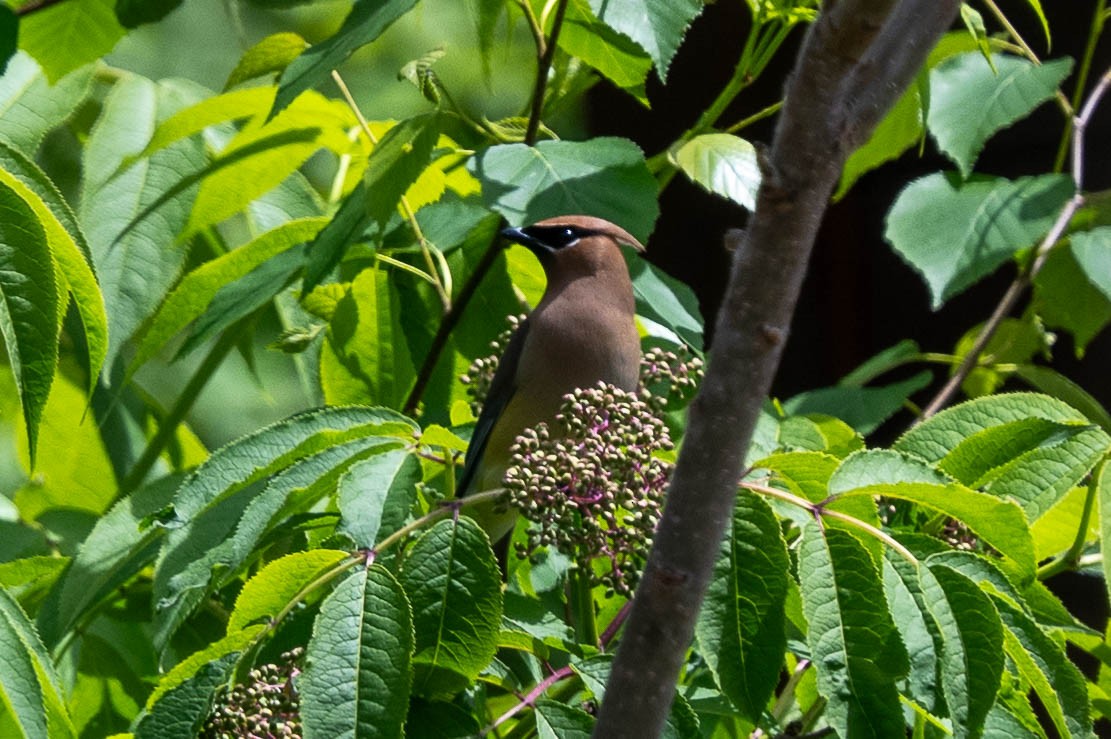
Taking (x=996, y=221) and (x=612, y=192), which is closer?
(x=612, y=192)

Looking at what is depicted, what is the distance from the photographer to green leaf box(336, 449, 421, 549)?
1.03 m

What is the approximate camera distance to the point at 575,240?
179 cm

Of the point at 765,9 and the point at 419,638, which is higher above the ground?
the point at 765,9

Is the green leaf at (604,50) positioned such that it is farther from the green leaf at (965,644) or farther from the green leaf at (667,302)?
the green leaf at (965,644)

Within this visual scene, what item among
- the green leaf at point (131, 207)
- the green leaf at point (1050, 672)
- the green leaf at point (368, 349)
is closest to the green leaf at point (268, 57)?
the green leaf at point (131, 207)

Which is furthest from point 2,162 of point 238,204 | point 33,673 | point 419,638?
point 419,638

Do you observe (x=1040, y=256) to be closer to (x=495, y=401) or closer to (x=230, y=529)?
(x=495, y=401)

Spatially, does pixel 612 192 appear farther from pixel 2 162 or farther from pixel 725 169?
pixel 2 162

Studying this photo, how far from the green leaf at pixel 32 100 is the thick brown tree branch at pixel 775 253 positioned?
3.37 feet

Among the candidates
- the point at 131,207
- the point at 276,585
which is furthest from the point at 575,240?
the point at 276,585

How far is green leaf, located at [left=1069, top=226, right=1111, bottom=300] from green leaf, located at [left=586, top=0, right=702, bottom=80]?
62 cm

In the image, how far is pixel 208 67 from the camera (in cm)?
588

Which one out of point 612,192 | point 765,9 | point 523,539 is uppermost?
point 765,9

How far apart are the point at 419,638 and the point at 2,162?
2.07ft
